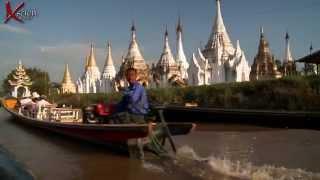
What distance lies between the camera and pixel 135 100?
867cm

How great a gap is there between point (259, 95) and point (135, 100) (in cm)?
1775

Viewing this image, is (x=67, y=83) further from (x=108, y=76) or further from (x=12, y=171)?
(x=12, y=171)

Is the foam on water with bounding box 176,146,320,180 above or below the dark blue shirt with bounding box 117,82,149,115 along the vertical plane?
below

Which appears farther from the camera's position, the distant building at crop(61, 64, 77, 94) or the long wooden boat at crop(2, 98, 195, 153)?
the distant building at crop(61, 64, 77, 94)

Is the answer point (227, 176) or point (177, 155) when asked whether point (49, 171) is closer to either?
point (177, 155)

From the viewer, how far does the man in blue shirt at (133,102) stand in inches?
341

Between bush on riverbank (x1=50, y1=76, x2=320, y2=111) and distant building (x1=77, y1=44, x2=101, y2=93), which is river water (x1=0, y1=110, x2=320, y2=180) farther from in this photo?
distant building (x1=77, y1=44, x2=101, y2=93)

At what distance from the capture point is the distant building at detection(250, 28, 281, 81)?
43769 millimetres

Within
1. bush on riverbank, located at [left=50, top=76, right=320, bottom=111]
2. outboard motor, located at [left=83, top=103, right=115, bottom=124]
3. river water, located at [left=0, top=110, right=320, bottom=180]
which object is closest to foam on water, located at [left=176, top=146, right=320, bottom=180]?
river water, located at [left=0, top=110, right=320, bottom=180]

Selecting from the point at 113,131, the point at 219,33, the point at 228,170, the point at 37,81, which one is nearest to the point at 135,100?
the point at 113,131

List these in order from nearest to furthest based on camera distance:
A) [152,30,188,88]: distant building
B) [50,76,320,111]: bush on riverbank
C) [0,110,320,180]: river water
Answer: [0,110,320,180]: river water → [50,76,320,111]: bush on riverbank → [152,30,188,88]: distant building

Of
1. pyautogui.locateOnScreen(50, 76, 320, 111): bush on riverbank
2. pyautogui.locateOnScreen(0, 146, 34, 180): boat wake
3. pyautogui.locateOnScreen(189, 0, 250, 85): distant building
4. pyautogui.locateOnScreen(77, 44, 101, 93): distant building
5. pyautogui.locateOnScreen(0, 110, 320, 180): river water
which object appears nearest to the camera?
pyautogui.locateOnScreen(0, 146, 34, 180): boat wake

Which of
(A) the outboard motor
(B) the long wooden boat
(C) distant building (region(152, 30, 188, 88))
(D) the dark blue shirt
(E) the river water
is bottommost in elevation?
(E) the river water

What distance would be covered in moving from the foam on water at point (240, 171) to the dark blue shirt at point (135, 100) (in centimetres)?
129
